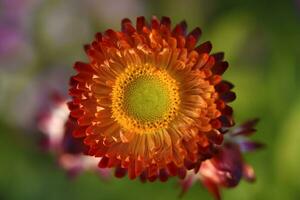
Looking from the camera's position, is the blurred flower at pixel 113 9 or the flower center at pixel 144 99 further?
the blurred flower at pixel 113 9

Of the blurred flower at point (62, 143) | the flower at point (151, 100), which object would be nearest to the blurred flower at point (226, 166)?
the flower at point (151, 100)

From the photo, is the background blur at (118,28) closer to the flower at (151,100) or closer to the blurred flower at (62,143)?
the blurred flower at (62,143)

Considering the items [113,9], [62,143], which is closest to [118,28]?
[113,9]

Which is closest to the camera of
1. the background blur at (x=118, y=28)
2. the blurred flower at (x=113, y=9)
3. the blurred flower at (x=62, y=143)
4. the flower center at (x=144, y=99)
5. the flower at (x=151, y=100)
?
the flower at (x=151, y=100)

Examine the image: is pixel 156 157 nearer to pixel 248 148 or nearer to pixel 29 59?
pixel 248 148

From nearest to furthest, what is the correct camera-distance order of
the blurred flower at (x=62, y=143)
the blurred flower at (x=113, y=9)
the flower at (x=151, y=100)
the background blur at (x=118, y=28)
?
the flower at (x=151, y=100)
the blurred flower at (x=62, y=143)
the background blur at (x=118, y=28)
the blurred flower at (x=113, y=9)

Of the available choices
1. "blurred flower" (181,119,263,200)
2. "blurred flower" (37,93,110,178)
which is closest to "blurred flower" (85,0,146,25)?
"blurred flower" (37,93,110,178)

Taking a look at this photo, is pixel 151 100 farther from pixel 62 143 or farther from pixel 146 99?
pixel 62 143

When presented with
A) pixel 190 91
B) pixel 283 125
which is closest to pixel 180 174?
pixel 190 91

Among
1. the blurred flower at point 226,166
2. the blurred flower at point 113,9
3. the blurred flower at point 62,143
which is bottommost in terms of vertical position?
the blurred flower at point 226,166
